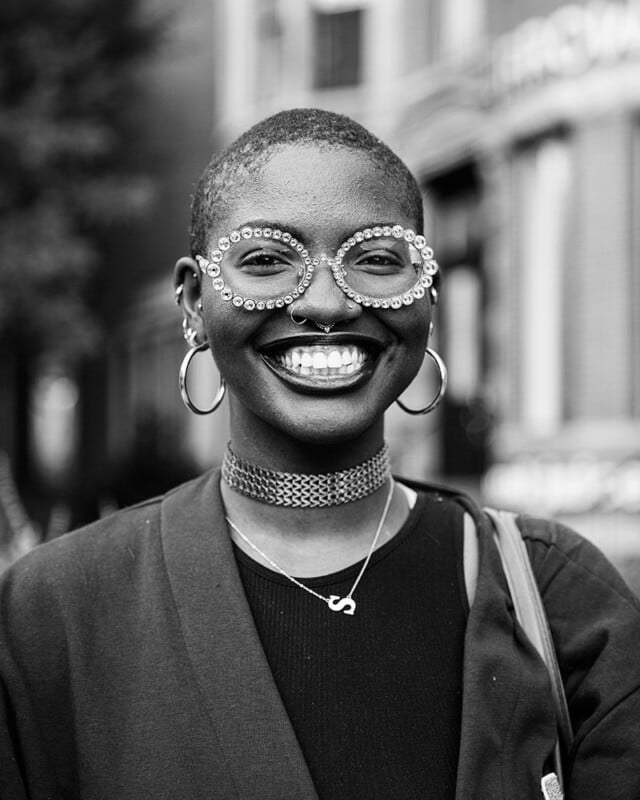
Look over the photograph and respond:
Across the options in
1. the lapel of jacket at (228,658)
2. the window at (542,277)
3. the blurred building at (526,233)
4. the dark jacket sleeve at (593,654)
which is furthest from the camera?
the window at (542,277)

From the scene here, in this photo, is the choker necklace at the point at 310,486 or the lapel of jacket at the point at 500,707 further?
the choker necklace at the point at 310,486

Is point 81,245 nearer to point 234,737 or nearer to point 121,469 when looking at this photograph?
point 121,469

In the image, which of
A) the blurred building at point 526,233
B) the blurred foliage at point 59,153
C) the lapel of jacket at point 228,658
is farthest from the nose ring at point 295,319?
the blurred foliage at point 59,153

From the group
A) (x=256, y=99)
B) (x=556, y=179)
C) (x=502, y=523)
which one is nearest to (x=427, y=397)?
(x=556, y=179)

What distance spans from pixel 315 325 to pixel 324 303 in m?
0.05

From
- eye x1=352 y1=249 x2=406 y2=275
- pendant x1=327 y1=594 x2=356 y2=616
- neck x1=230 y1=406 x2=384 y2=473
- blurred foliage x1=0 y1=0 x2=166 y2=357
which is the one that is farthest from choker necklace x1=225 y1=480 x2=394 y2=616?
blurred foliage x1=0 y1=0 x2=166 y2=357

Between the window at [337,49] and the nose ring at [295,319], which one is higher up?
the window at [337,49]

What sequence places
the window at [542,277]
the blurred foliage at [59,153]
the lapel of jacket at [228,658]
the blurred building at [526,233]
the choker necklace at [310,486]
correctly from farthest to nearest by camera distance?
1. the blurred foliage at [59,153]
2. the window at [542,277]
3. the blurred building at [526,233]
4. the choker necklace at [310,486]
5. the lapel of jacket at [228,658]

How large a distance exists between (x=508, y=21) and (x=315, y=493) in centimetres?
981

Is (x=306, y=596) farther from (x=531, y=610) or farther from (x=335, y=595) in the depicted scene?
(x=531, y=610)

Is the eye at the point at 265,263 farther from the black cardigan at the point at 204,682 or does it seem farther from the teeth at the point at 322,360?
the black cardigan at the point at 204,682

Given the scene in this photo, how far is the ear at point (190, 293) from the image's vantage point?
8.20ft

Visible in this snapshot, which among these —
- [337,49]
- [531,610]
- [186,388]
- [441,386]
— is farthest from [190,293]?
[337,49]

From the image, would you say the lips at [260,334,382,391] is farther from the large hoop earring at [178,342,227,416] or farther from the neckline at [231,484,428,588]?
the neckline at [231,484,428,588]
